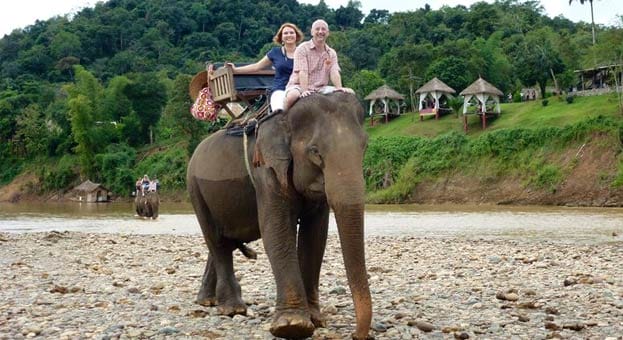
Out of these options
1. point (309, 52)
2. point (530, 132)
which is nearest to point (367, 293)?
point (309, 52)

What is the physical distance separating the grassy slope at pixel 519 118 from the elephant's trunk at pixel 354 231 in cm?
5530

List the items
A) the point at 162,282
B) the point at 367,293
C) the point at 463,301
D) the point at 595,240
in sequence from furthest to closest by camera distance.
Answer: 1. the point at 595,240
2. the point at 162,282
3. the point at 463,301
4. the point at 367,293

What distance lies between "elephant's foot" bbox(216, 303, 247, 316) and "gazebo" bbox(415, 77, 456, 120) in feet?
222

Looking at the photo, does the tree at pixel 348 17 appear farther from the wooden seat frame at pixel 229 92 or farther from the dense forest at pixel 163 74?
the wooden seat frame at pixel 229 92

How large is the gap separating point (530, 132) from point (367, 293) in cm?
5592

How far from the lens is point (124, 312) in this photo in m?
7.83

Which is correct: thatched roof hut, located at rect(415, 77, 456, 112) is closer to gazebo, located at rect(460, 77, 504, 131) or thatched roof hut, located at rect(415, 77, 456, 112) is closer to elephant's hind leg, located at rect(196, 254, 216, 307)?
gazebo, located at rect(460, 77, 504, 131)

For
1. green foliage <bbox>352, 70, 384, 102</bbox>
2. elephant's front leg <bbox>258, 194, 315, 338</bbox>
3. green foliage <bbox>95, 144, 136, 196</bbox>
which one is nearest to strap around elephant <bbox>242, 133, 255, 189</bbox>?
elephant's front leg <bbox>258, 194, 315, 338</bbox>

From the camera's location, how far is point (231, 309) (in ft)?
25.7

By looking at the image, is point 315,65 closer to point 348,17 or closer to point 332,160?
point 332,160

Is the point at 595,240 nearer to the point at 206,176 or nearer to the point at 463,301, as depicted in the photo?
the point at 463,301

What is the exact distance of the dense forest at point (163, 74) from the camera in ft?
254

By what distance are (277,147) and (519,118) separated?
203 ft

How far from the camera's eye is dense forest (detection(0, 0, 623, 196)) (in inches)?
3044
